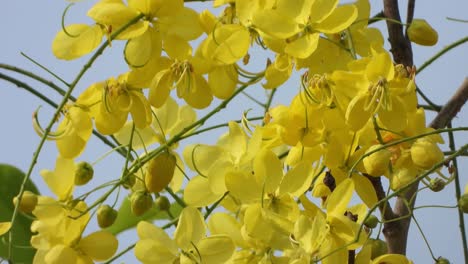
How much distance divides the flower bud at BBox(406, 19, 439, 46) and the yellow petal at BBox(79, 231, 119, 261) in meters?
0.28

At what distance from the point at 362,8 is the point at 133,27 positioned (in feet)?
0.62

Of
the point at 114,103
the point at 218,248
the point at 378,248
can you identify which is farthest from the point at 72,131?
the point at 378,248

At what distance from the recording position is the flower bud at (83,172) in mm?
699

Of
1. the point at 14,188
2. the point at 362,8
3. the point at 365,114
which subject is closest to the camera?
the point at 365,114

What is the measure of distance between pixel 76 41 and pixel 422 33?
264 millimetres

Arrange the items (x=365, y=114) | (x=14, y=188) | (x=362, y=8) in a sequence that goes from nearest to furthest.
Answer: (x=365, y=114) → (x=362, y=8) → (x=14, y=188)

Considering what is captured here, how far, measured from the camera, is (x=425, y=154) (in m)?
0.60

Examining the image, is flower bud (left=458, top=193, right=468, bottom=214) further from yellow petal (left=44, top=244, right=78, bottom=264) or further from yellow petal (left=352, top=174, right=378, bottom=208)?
yellow petal (left=44, top=244, right=78, bottom=264)

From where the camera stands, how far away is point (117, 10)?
2.01ft

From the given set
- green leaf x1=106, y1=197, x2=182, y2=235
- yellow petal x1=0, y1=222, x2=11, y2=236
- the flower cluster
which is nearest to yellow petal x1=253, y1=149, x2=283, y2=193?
the flower cluster

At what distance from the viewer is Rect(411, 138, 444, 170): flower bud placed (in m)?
0.60

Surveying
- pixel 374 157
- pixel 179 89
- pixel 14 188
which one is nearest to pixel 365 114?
pixel 374 157

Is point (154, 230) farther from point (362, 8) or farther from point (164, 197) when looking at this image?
point (362, 8)

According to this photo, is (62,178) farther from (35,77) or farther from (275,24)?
(275,24)
